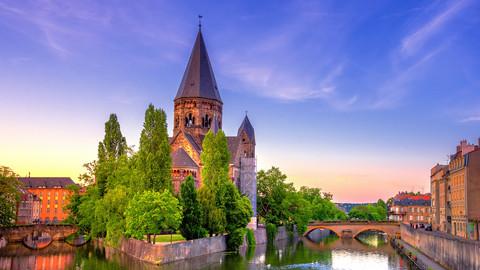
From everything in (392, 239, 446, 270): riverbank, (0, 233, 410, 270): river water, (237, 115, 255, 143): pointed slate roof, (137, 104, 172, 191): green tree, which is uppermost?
(237, 115, 255, 143): pointed slate roof

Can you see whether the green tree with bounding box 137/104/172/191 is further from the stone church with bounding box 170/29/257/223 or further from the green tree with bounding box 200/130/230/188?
the stone church with bounding box 170/29/257/223

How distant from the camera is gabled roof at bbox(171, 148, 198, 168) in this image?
240ft

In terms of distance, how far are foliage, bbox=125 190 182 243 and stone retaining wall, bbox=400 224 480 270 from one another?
22.2 metres

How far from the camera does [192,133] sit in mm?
88688

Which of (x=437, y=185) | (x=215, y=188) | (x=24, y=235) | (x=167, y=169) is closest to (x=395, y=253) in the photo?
(x=437, y=185)

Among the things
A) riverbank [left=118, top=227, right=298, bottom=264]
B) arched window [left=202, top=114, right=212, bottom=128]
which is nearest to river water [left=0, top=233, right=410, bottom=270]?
riverbank [left=118, top=227, right=298, bottom=264]

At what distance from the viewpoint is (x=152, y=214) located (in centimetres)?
4712

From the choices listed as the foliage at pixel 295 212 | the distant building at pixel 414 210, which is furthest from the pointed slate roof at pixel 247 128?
the distant building at pixel 414 210

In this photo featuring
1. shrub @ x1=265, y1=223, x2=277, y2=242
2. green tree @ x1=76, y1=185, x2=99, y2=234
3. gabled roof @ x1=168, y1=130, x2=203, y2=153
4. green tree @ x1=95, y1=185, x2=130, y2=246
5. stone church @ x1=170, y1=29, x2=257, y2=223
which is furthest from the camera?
stone church @ x1=170, y1=29, x2=257, y2=223

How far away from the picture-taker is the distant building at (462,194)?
5691 centimetres

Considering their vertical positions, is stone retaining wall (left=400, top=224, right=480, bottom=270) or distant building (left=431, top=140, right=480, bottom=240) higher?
distant building (left=431, top=140, right=480, bottom=240)

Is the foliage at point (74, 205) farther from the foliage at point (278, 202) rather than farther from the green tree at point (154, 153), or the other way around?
the foliage at point (278, 202)

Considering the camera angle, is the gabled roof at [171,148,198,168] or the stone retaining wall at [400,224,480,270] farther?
the gabled roof at [171,148,198,168]

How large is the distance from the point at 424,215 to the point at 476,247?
346ft
